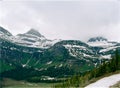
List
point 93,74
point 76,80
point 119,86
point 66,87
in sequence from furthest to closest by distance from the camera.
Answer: point 76,80
point 66,87
point 93,74
point 119,86

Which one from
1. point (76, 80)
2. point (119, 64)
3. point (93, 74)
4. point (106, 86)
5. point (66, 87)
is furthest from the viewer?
point (76, 80)

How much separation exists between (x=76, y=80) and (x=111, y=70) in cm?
2860

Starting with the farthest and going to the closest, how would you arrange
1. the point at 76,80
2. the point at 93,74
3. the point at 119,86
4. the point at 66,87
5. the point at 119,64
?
the point at 76,80
the point at 66,87
the point at 93,74
the point at 119,64
the point at 119,86

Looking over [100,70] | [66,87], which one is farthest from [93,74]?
[66,87]

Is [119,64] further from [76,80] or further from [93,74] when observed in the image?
[76,80]

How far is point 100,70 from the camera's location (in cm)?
10744

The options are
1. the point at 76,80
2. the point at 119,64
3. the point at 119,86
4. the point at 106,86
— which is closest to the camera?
the point at 119,86

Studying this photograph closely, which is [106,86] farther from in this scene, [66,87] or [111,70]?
[66,87]

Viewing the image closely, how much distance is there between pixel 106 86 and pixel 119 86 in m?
5.07

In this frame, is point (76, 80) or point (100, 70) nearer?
point (100, 70)

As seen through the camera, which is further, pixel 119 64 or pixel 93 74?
pixel 93 74

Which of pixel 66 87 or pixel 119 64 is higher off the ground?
pixel 119 64

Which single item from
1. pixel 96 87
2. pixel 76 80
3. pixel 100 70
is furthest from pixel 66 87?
pixel 96 87

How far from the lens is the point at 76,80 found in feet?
422
